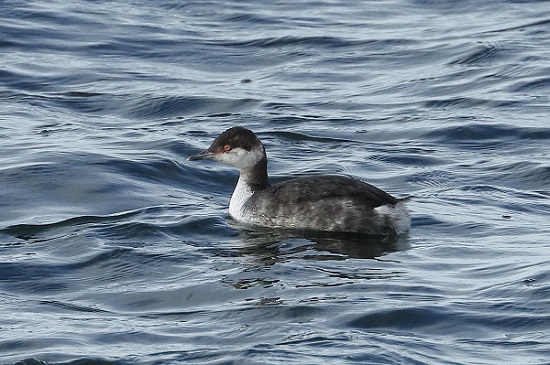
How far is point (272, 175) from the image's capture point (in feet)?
39.5

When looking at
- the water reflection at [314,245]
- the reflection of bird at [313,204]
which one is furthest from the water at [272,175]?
the reflection of bird at [313,204]

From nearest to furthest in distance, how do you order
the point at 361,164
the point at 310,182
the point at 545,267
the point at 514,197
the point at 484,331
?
the point at 484,331, the point at 545,267, the point at 310,182, the point at 514,197, the point at 361,164

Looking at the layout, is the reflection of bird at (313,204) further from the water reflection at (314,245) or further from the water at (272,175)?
the water at (272,175)

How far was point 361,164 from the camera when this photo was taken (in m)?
12.3

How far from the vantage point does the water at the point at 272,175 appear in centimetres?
754

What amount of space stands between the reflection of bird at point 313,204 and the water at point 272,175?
0.20 meters

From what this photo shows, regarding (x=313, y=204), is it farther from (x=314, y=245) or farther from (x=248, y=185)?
(x=248, y=185)

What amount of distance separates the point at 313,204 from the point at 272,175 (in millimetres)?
1940

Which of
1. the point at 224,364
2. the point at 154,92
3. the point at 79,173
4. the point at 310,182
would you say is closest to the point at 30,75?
the point at 154,92

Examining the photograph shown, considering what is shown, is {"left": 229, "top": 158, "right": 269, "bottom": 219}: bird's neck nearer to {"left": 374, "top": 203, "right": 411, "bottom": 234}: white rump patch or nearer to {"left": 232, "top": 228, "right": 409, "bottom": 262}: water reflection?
{"left": 232, "top": 228, "right": 409, "bottom": 262}: water reflection

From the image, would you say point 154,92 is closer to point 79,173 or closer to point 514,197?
point 79,173

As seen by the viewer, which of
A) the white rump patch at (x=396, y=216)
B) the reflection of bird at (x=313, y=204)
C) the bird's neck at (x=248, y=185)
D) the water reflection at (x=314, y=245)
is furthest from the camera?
the bird's neck at (x=248, y=185)

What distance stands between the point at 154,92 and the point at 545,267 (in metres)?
7.10

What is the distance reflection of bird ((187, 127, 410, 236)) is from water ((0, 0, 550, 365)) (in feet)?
0.67
